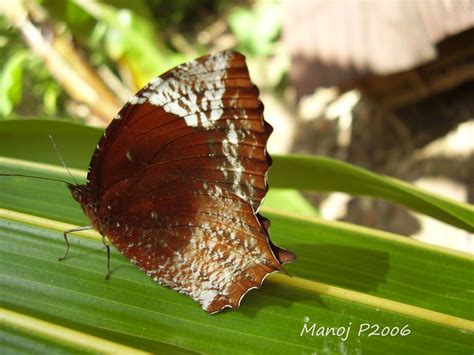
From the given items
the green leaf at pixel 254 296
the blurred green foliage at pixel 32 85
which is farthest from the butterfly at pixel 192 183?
the blurred green foliage at pixel 32 85

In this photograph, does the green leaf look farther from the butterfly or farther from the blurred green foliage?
the blurred green foliage

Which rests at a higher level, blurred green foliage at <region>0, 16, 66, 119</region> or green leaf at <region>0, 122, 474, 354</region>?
blurred green foliage at <region>0, 16, 66, 119</region>

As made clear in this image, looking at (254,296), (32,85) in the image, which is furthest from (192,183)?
(32,85)

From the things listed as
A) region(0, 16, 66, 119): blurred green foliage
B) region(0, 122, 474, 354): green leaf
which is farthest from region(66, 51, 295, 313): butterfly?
region(0, 16, 66, 119): blurred green foliage

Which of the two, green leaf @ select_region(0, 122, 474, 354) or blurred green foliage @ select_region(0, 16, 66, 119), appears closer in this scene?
green leaf @ select_region(0, 122, 474, 354)

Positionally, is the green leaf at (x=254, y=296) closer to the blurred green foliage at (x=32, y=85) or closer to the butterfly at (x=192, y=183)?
the butterfly at (x=192, y=183)

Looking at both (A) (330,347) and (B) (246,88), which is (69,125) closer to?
(B) (246,88)
